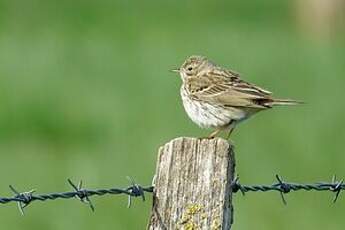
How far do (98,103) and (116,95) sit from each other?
0.86 m

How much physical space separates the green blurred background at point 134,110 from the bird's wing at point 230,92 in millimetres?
2437

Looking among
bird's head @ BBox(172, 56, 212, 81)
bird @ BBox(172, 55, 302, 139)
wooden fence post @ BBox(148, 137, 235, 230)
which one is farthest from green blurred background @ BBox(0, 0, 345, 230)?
wooden fence post @ BBox(148, 137, 235, 230)

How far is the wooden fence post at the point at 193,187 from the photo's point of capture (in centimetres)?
598

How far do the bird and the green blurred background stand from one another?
95.0 inches

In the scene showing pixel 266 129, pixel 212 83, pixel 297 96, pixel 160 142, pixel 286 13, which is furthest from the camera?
pixel 286 13

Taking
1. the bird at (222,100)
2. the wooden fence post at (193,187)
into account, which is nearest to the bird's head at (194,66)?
the bird at (222,100)

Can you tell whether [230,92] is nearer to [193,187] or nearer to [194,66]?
[194,66]

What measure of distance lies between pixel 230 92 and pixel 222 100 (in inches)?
3.0

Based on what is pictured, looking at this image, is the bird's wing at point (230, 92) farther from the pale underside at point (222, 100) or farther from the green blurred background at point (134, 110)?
the green blurred background at point (134, 110)

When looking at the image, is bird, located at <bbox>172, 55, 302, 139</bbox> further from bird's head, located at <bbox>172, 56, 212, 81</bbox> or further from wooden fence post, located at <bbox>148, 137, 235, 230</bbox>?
wooden fence post, located at <bbox>148, 137, 235, 230</bbox>

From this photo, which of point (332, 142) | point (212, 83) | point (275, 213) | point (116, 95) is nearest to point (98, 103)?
point (116, 95)

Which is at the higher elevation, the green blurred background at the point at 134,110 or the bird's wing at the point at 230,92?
the bird's wing at the point at 230,92

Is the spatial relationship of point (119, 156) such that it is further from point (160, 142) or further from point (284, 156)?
point (284, 156)

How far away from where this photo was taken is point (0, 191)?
12984mm
